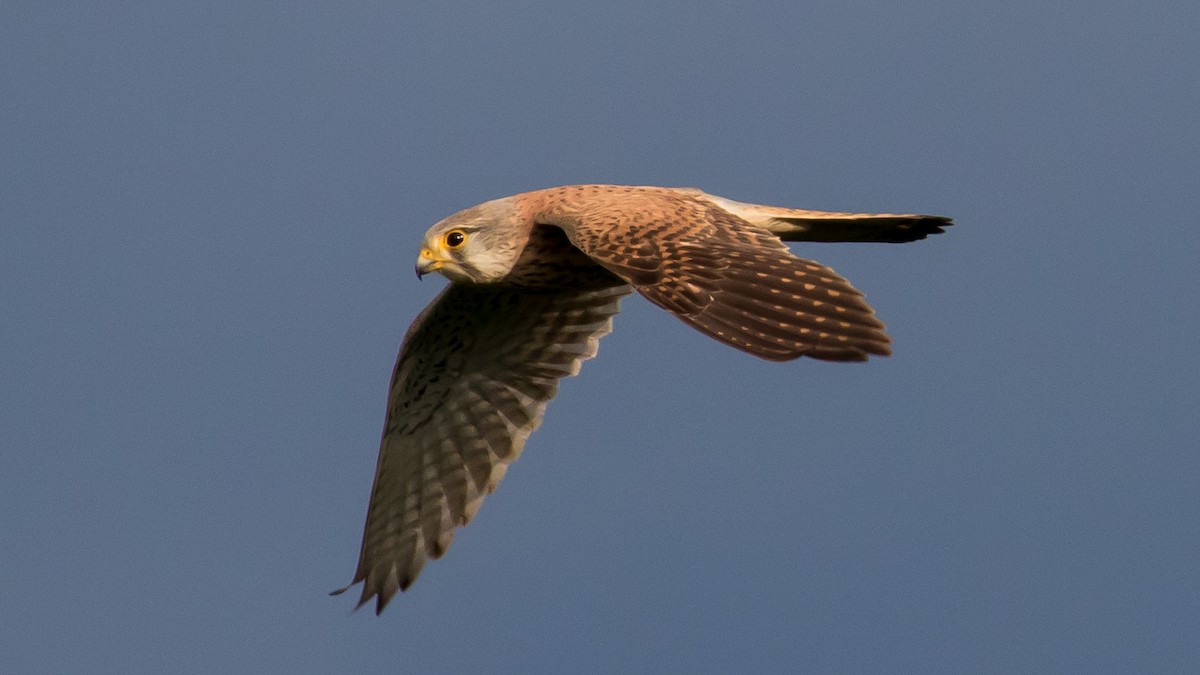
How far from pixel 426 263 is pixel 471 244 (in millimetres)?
224

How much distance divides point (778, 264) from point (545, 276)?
1822 mm

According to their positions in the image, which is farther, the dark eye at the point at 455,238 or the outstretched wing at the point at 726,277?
the dark eye at the point at 455,238

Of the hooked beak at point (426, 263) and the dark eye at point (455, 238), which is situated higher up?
the dark eye at point (455, 238)

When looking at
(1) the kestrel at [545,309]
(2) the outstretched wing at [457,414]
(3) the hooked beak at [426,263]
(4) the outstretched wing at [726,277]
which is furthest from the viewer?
(2) the outstretched wing at [457,414]

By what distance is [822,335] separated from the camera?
744cm

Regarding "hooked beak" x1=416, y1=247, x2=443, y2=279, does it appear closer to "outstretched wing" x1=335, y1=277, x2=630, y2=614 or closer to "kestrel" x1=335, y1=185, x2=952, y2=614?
"kestrel" x1=335, y1=185, x2=952, y2=614

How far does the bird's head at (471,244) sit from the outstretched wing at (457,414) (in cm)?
120

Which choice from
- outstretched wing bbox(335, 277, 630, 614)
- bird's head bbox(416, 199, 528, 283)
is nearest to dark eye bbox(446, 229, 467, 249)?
bird's head bbox(416, 199, 528, 283)

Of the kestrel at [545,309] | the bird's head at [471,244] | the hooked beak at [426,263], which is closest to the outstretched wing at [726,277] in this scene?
the kestrel at [545,309]

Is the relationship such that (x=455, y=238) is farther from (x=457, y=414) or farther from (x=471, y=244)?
(x=457, y=414)

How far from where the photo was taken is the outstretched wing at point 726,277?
745cm

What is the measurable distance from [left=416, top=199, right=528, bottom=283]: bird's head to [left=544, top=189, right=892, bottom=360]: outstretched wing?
241 millimetres

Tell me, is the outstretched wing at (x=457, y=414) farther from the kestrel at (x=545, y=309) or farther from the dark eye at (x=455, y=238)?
the dark eye at (x=455, y=238)

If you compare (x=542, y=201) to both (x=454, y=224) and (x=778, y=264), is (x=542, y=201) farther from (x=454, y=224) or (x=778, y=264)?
(x=778, y=264)
